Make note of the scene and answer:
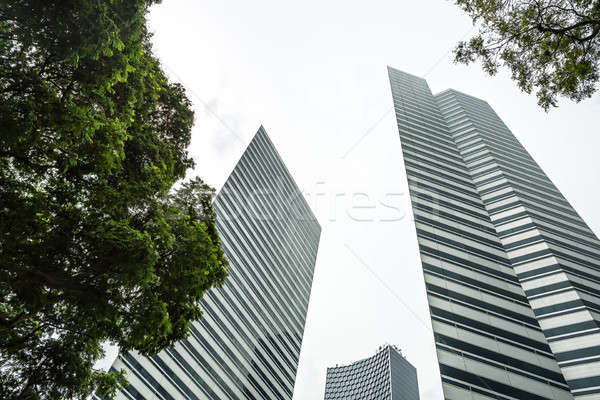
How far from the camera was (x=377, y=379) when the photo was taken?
4181 inches

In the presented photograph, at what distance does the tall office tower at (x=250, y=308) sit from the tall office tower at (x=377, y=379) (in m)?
52.4

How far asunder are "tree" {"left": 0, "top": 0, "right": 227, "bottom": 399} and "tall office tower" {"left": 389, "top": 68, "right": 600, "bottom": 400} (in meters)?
22.2

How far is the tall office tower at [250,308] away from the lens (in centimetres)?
3603

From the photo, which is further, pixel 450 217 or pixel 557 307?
pixel 450 217

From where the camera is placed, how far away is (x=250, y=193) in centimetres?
5838

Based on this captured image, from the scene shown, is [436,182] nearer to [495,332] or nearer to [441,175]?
[441,175]

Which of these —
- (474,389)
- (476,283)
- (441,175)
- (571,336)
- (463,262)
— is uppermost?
(441,175)

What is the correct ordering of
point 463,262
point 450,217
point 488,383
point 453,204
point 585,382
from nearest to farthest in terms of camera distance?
point 488,383
point 585,382
point 463,262
point 450,217
point 453,204

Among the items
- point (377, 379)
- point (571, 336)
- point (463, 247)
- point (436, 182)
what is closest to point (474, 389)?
point (571, 336)

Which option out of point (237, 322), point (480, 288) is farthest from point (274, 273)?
point (480, 288)

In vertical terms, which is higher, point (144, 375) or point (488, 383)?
point (488, 383)

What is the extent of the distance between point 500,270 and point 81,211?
35854mm

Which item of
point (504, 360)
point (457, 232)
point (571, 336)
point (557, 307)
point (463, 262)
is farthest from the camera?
point (457, 232)

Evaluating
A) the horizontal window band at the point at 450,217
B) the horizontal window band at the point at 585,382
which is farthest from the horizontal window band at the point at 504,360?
the horizontal window band at the point at 450,217
